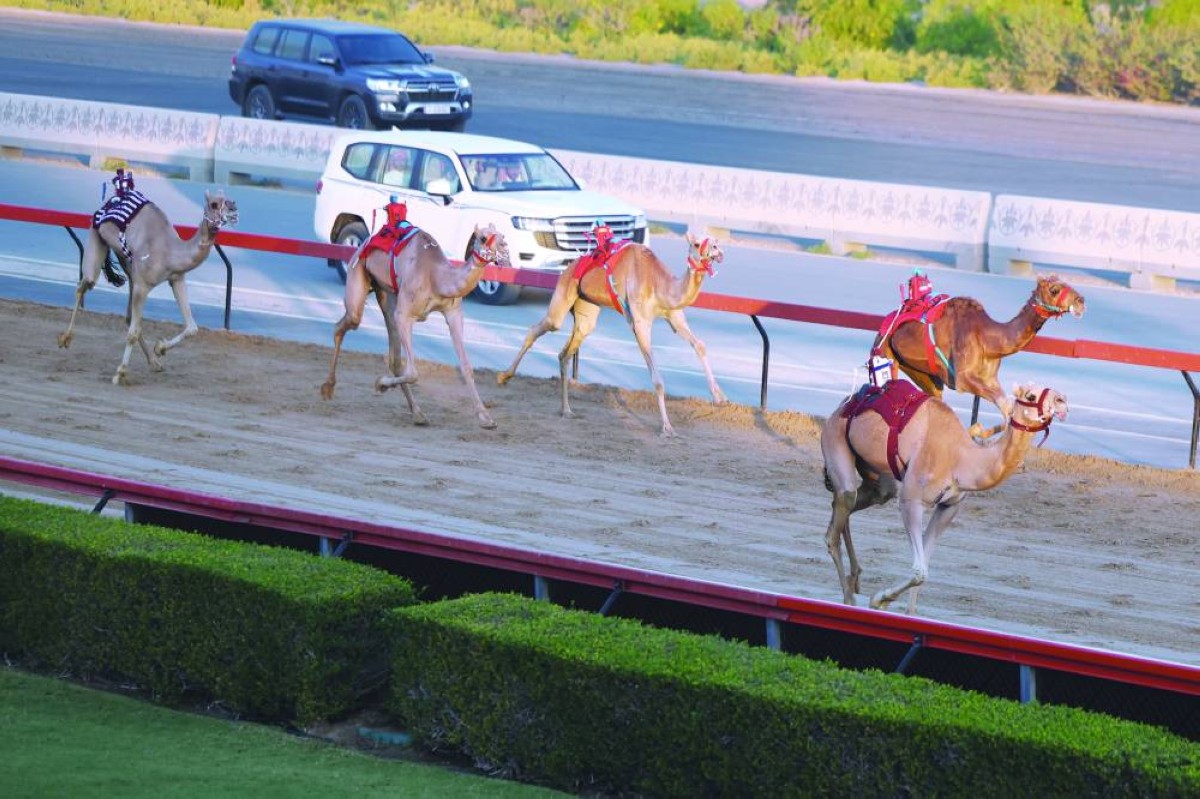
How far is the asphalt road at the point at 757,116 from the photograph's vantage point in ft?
122

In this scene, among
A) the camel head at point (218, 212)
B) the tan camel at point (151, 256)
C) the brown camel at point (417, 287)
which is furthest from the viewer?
the tan camel at point (151, 256)

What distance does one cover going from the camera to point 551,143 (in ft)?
126

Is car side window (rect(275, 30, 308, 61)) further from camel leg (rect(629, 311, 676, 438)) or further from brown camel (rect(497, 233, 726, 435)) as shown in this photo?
camel leg (rect(629, 311, 676, 438))

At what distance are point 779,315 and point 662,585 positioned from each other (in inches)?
318

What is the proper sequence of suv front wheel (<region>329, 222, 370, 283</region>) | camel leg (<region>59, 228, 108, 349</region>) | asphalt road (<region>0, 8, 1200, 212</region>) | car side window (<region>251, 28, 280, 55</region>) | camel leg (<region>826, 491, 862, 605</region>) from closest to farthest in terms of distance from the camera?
camel leg (<region>826, 491, 862, 605</region>)
camel leg (<region>59, 228, 108, 349</region>)
suv front wheel (<region>329, 222, 370, 283</region>)
car side window (<region>251, 28, 280, 55</region>)
asphalt road (<region>0, 8, 1200, 212</region>)

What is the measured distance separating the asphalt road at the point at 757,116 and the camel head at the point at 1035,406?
25.7m

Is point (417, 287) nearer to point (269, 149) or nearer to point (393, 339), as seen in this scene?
point (393, 339)

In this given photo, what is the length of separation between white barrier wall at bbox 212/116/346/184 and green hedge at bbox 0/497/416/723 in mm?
21356

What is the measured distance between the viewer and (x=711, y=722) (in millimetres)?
7430

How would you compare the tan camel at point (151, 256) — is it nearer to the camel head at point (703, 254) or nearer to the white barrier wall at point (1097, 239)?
the camel head at point (703, 254)

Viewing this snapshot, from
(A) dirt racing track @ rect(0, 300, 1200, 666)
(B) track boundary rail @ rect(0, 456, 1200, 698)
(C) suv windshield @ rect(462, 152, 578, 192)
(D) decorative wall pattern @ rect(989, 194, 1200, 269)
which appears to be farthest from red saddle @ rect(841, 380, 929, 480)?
(D) decorative wall pattern @ rect(989, 194, 1200, 269)

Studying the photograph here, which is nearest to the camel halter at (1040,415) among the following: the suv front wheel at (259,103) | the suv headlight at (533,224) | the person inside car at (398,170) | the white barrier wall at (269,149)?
the suv headlight at (533,224)

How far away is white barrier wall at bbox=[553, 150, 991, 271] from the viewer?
26.4 meters

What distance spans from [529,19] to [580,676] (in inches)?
2563
